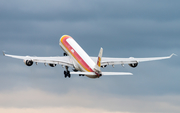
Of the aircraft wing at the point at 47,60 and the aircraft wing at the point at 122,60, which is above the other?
the aircraft wing at the point at 122,60

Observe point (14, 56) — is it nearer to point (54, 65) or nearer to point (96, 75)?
point (54, 65)

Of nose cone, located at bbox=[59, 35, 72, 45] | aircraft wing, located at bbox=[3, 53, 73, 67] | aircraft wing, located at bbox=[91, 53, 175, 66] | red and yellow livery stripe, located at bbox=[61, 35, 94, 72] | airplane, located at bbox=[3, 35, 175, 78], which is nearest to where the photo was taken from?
red and yellow livery stripe, located at bbox=[61, 35, 94, 72]

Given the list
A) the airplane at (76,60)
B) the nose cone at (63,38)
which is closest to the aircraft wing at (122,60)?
the airplane at (76,60)

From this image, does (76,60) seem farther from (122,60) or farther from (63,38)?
(63,38)

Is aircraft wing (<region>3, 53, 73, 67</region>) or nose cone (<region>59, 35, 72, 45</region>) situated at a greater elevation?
nose cone (<region>59, 35, 72, 45</region>)

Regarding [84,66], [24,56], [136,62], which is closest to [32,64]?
[24,56]

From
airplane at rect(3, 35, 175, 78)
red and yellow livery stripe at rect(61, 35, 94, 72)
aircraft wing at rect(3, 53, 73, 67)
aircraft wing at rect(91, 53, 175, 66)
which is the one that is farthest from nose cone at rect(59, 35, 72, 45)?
aircraft wing at rect(91, 53, 175, 66)

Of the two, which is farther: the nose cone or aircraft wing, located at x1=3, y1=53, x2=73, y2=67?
the nose cone

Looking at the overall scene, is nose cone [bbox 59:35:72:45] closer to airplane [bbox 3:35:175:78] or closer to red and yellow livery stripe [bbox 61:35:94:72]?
red and yellow livery stripe [bbox 61:35:94:72]

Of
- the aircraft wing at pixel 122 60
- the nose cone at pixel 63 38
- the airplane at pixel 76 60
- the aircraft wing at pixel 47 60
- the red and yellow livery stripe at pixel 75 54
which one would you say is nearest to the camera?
the red and yellow livery stripe at pixel 75 54

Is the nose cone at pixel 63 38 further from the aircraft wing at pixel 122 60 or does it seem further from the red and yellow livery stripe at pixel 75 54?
the aircraft wing at pixel 122 60

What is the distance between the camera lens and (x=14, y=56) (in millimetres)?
108312

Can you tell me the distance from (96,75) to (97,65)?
6.51 feet

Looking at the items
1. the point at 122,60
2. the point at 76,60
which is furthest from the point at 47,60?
the point at 122,60
